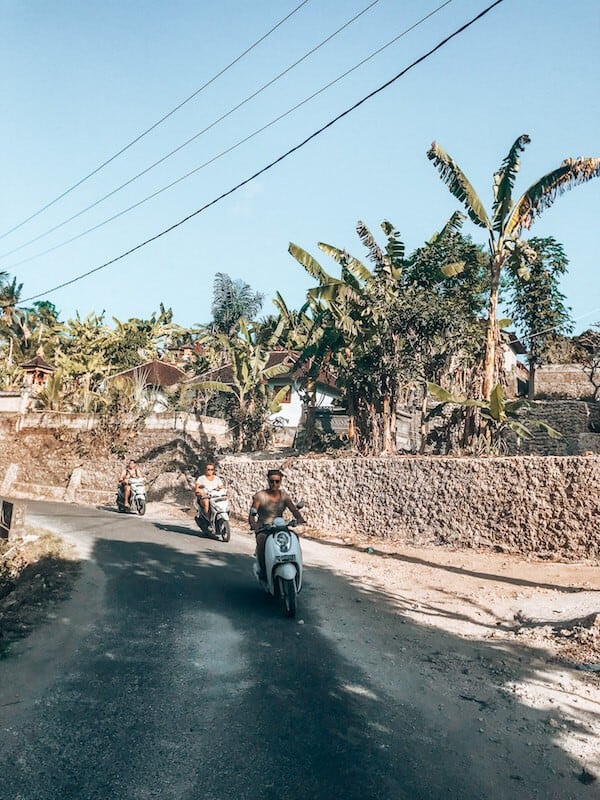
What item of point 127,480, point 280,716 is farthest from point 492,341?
point 280,716

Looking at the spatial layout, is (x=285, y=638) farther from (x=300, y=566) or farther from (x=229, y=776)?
(x=229, y=776)

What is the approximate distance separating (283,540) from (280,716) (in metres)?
3.02

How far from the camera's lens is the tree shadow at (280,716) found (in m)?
3.73

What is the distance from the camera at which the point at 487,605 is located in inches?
355

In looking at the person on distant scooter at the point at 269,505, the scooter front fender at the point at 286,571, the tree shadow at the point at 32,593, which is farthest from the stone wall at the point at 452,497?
the tree shadow at the point at 32,593

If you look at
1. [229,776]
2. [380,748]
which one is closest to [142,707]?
[229,776]

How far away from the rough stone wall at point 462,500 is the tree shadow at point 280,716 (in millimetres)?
5703

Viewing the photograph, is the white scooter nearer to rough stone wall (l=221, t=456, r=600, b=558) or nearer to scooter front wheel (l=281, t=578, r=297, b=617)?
scooter front wheel (l=281, t=578, r=297, b=617)

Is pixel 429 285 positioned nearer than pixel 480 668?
No

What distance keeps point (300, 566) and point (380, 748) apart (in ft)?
11.5

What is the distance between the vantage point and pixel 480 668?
607 centimetres

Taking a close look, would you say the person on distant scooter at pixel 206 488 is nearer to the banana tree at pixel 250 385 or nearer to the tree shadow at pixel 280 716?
the tree shadow at pixel 280 716

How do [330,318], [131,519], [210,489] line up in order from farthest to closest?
[330,318] < [131,519] < [210,489]

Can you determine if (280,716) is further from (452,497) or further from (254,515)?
(452,497)
